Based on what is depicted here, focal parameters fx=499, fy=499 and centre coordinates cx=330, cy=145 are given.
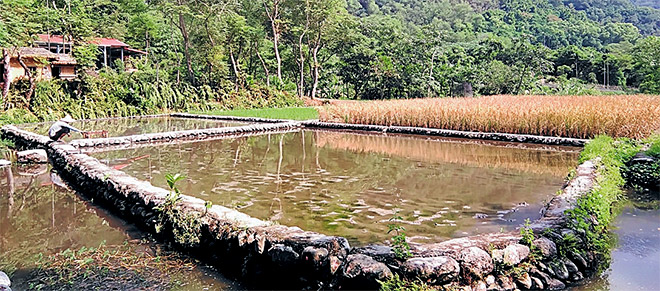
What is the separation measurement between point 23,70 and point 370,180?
1870 cm

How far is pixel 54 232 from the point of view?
5.16m

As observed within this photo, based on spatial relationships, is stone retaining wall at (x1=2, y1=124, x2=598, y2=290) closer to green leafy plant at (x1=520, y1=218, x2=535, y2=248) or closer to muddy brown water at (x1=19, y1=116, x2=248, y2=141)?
green leafy plant at (x1=520, y1=218, x2=535, y2=248)

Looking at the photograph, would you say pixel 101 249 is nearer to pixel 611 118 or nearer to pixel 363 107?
pixel 611 118

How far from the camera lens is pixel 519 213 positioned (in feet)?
18.4

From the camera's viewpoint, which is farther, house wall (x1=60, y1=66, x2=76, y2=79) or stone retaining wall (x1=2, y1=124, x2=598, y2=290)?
house wall (x1=60, y1=66, x2=76, y2=79)

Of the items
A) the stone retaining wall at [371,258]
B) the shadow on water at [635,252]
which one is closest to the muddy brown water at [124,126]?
the stone retaining wall at [371,258]

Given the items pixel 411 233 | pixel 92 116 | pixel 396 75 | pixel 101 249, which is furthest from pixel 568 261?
pixel 396 75

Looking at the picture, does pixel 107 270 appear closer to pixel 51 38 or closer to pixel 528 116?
pixel 528 116

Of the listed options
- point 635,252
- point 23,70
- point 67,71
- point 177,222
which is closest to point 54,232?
point 177,222

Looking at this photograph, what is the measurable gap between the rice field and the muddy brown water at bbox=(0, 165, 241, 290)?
30.6 feet

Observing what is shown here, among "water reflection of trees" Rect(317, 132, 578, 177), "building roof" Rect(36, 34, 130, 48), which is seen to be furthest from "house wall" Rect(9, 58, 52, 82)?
"water reflection of trees" Rect(317, 132, 578, 177)

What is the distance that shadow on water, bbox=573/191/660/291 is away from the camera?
143 inches

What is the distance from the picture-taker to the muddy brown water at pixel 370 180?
5.36m

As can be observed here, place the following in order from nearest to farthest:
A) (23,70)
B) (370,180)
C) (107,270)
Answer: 1. (107,270)
2. (370,180)
3. (23,70)
